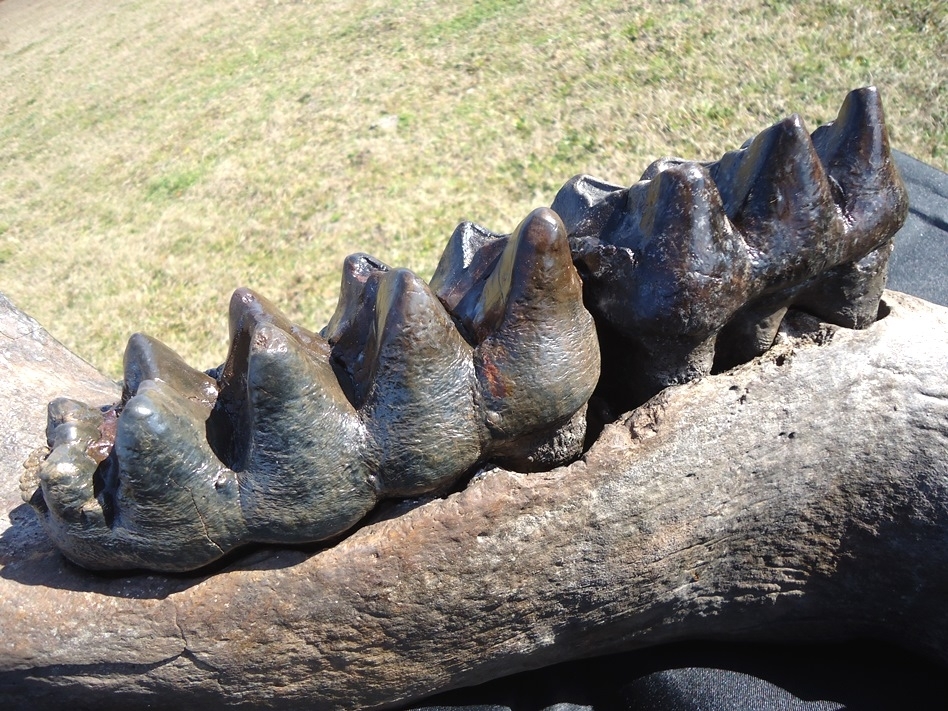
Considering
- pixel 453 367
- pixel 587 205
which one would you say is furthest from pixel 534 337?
pixel 587 205

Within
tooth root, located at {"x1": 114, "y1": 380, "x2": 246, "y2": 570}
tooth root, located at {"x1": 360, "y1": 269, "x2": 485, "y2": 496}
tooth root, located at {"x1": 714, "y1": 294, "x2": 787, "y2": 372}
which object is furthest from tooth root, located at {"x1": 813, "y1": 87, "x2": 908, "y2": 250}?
tooth root, located at {"x1": 114, "y1": 380, "x2": 246, "y2": 570}

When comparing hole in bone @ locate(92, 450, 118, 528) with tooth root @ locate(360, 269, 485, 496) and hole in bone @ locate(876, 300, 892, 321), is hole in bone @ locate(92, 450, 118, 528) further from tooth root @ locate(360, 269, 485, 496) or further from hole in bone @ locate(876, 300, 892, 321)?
hole in bone @ locate(876, 300, 892, 321)

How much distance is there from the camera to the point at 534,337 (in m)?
1.12

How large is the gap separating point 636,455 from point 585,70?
2.96m

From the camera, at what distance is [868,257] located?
127 centimetres

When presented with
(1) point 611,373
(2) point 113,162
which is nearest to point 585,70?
(2) point 113,162

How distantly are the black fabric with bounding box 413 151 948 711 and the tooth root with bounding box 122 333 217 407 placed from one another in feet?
2.41

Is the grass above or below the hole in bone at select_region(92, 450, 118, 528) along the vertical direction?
below

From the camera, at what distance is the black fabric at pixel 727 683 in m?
1.48

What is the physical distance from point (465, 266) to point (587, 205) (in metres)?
0.23

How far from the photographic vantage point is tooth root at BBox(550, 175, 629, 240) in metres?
1.28

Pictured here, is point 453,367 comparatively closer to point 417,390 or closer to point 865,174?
point 417,390

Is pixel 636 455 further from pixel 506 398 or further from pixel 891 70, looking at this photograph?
pixel 891 70

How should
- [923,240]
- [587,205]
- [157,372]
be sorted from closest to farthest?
[157,372] < [587,205] < [923,240]
